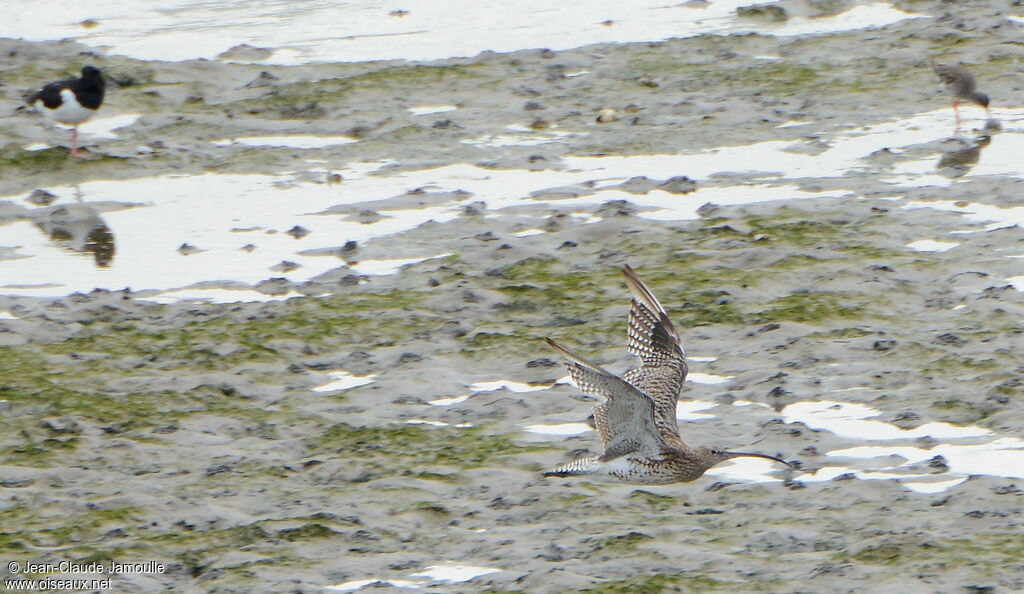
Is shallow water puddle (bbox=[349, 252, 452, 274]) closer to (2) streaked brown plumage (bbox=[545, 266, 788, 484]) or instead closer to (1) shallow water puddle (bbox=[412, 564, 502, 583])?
(2) streaked brown plumage (bbox=[545, 266, 788, 484])

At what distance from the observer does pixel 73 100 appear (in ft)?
48.0

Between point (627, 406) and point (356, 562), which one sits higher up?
point (627, 406)

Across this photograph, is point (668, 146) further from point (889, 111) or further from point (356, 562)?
point (356, 562)

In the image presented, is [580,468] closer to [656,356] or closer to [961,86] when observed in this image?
[656,356]

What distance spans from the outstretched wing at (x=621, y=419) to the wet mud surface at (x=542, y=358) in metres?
0.34

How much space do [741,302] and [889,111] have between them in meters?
5.50

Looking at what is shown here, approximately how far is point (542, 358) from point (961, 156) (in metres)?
5.60

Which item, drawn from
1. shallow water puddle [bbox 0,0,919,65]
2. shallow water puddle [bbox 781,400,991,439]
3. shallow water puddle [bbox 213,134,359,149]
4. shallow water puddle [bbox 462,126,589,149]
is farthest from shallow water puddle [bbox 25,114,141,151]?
shallow water puddle [bbox 781,400,991,439]

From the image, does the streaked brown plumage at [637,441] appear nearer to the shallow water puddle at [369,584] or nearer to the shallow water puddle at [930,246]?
the shallow water puddle at [369,584]

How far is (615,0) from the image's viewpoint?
67.8 ft

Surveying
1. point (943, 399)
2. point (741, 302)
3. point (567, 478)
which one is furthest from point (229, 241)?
point (943, 399)

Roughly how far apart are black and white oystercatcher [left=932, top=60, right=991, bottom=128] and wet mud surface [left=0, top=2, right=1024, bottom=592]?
238mm

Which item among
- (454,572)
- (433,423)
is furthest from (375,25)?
(454,572)

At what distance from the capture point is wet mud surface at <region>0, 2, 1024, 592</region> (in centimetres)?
711
